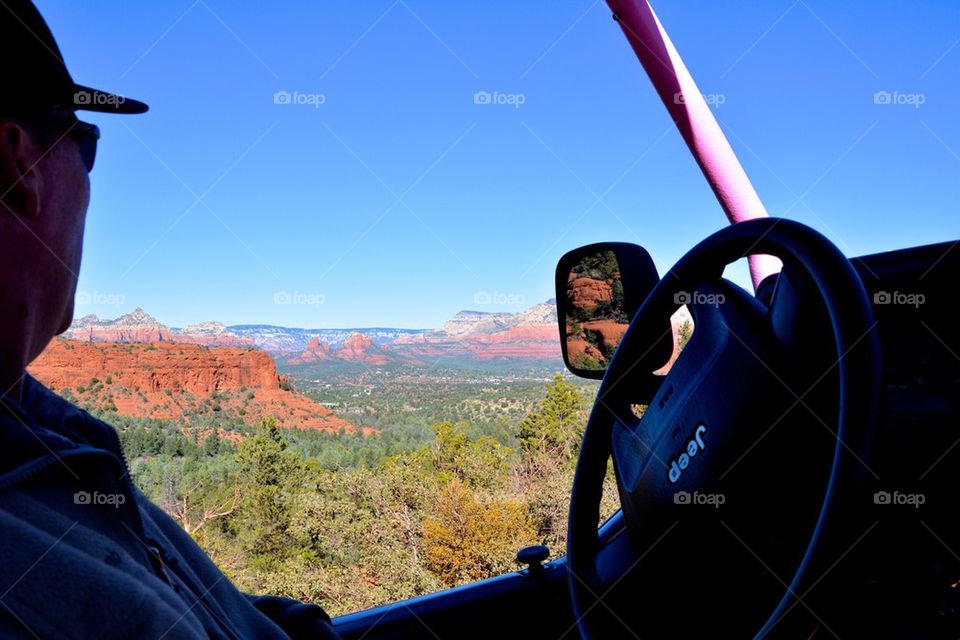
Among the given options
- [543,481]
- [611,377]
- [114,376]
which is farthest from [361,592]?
[611,377]

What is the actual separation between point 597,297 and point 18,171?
1.14 m

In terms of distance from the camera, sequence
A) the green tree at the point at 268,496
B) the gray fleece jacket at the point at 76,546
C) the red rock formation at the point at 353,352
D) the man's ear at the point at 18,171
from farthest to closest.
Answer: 1. the green tree at the point at 268,496
2. the red rock formation at the point at 353,352
3. the man's ear at the point at 18,171
4. the gray fleece jacket at the point at 76,546

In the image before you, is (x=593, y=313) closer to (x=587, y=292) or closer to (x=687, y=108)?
(x=587, y=292)

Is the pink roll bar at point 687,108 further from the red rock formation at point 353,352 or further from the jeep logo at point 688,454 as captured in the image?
the jeep logo at point 688,454

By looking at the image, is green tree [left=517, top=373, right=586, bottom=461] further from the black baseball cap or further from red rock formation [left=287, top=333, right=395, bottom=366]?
the black baseball cap

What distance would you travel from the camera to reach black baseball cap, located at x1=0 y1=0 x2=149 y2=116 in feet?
2.78

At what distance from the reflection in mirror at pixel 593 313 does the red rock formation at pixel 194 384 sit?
1.88 metres

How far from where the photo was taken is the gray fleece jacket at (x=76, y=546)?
65cm

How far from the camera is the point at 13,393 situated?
0.91 m

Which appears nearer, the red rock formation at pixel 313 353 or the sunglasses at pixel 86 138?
the sunglasses at pixel 86 138

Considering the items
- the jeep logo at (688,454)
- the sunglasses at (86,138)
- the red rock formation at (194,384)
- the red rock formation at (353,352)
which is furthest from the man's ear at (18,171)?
the red rock formation at (353,352)

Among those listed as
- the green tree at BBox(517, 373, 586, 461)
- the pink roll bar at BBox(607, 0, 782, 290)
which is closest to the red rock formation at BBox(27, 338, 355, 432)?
the green tree at BBox(517, 373, 586, 461)

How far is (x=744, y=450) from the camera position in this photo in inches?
33.0

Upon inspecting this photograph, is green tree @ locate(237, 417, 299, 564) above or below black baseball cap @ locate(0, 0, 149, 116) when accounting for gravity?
below
